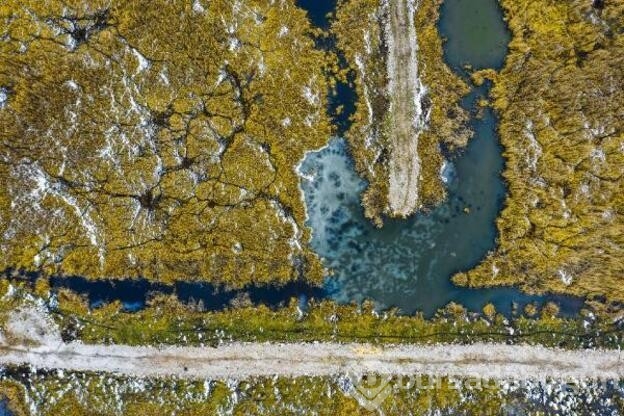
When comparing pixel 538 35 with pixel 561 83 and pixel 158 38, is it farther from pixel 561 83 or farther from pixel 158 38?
pixel 158 38

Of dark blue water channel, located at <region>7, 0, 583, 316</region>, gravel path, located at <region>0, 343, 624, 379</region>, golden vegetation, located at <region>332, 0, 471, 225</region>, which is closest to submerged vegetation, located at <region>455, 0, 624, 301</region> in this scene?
dark blue water channel, located at <region>7, 0, 583, 316</region>

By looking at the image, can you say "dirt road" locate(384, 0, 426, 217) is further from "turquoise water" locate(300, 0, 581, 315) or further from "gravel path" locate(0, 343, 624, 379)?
"gravel path" locate(0, 343, 624, 379)

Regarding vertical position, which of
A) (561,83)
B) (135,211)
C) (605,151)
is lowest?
(135,211)

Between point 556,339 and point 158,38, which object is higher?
point 158,38

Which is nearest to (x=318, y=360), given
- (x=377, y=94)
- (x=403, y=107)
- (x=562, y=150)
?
(x=403, y=107)

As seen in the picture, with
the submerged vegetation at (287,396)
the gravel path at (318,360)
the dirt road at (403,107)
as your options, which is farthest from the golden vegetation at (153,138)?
the submerged vegetation at (287,396)

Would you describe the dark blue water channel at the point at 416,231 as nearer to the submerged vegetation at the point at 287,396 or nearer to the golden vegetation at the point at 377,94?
the golden vegetation at the point at 377,94

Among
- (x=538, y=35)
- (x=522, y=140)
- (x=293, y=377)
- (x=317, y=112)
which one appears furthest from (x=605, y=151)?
(x=293, y=377)
